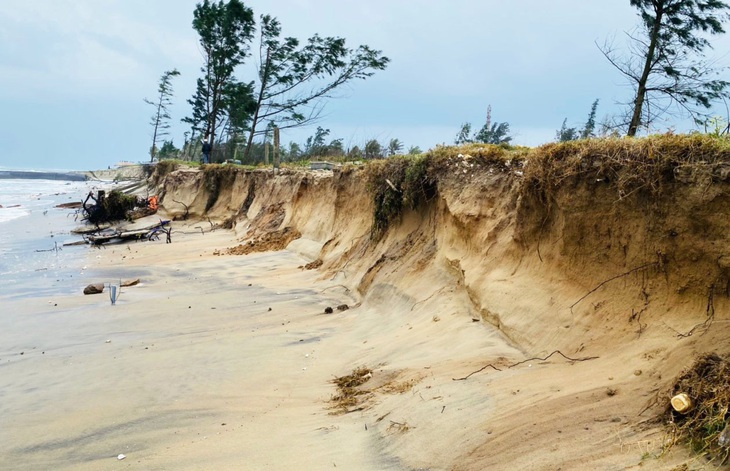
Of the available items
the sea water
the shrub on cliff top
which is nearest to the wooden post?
the sea water

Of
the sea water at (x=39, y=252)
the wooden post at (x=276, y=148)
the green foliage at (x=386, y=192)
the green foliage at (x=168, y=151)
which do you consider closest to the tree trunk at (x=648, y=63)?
the green foliage at (x=386, y=192)

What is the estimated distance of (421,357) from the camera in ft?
15.9

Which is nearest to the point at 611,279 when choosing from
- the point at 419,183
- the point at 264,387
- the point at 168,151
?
the point at 264,387

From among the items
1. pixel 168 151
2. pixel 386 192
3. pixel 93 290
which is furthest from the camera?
pixel 168 151

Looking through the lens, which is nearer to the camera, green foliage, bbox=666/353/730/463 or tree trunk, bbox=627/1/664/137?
green foliage, bbox=666/353/730/463

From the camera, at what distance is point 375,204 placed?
8.89 m

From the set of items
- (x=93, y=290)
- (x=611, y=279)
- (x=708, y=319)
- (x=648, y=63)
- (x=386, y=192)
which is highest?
(x=648, y=63)

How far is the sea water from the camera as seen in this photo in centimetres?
999

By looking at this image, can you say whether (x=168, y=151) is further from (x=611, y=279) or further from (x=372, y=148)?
(x=611, y=279)

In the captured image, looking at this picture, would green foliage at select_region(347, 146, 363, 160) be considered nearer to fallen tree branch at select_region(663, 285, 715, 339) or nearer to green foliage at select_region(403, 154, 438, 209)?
green foliage at select_region(403, 154, 438, 209)

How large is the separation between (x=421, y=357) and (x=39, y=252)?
14.0m

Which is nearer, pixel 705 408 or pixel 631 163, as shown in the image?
pixel 705 408

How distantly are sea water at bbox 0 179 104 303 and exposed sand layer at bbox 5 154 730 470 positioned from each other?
203cm

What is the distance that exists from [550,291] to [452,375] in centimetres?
127
